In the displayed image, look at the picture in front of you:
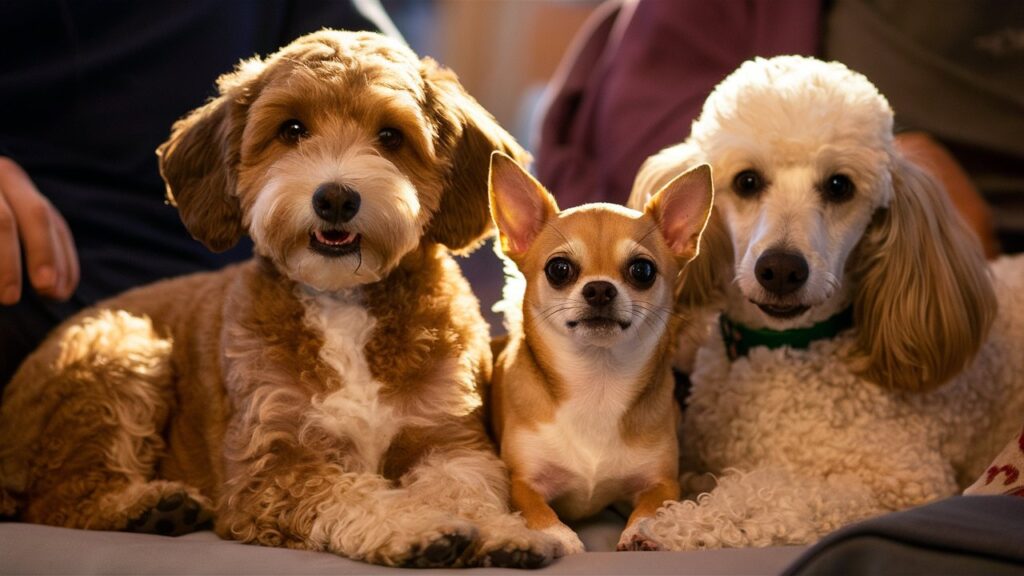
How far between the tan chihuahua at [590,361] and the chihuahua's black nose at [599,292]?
5 centimetres

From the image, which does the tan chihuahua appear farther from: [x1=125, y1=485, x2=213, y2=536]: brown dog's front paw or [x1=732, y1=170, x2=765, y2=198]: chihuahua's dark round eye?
[x1=125, y1=485, x2=213, y2=536]: brown dog's front paw

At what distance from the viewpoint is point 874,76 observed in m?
2.87

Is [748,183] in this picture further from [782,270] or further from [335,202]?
[335,202]

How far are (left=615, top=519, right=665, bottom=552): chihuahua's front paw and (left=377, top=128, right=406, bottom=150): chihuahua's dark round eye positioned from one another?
76cm

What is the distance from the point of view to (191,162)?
1854mm

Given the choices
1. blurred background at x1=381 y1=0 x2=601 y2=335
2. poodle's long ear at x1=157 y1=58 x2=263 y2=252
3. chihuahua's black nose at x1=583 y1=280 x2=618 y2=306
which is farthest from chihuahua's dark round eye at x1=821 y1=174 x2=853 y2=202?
blurred background at x1=381 y1=0 x2=601 y2=335

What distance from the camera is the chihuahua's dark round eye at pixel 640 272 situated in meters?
1.71

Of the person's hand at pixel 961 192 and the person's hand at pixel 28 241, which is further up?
the person's hand at pixel 961 192

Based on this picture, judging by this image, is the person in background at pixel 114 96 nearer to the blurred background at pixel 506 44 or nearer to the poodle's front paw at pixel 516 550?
the poodle's front paw at pixel 516 550

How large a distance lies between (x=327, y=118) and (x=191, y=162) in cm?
28

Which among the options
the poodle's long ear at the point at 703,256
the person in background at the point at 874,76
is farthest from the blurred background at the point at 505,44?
the poodle's long ear at the point at 703,256

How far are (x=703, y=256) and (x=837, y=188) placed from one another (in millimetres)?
285

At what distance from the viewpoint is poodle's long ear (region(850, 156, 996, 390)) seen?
6.43 feet

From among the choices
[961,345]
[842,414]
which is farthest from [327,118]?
[961,345]
